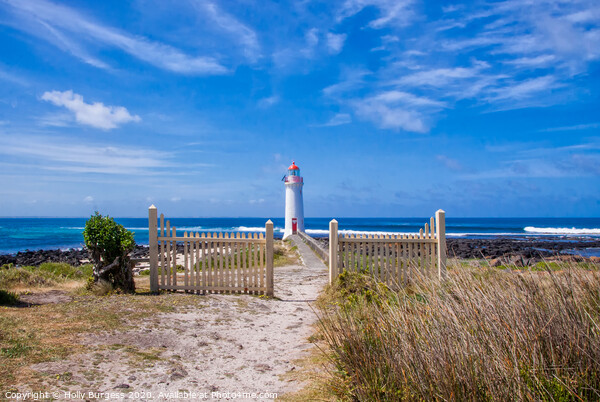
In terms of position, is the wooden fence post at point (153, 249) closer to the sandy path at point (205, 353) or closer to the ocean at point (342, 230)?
the sandy path at point (205, 353)

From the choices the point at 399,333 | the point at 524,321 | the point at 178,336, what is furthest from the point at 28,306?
the point at 524,321

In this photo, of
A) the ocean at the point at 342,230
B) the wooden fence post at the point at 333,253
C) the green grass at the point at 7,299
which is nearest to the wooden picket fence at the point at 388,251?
the wooden fence post at the point at 333,253

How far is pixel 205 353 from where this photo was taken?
517 centimetres

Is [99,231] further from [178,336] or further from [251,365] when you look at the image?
[251,365]

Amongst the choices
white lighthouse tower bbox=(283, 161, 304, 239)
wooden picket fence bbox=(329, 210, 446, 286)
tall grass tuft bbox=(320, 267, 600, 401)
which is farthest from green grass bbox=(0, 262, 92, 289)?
white lighthouse tower bbox=(283, 161, 304, 239)

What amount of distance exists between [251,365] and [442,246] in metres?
5.49

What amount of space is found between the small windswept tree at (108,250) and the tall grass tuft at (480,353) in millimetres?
6078

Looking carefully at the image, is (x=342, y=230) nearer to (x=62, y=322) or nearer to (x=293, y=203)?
(x=293, y=203)

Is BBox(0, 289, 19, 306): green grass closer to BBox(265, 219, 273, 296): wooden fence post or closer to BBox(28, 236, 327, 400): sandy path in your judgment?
BBox(28, 236, 327, 400): sandy path

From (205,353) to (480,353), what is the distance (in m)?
3.58

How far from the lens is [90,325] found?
5.73m

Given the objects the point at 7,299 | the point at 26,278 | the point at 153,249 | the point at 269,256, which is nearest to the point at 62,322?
the point at 7,299

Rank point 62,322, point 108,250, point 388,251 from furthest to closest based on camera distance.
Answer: point 388,251 < point 108,250 < point 62,322

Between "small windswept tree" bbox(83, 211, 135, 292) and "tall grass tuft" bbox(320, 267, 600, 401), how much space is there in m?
6.08
